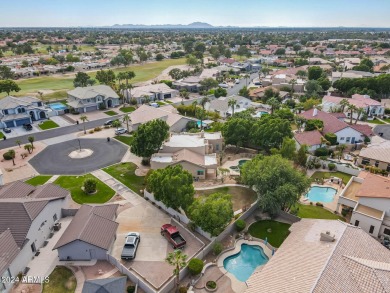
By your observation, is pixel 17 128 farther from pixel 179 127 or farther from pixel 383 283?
pixel 383 283

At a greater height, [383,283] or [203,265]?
[383,283]

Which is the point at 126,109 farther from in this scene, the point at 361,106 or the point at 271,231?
the point at 361,106

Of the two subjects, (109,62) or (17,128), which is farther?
(109,62)

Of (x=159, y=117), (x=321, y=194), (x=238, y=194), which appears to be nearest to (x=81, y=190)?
(x=238, y=194)

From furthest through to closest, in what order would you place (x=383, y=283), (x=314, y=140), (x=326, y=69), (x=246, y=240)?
(x=326, y=69) < (x=314, y=140) < (x=246, y=240) < (x=383, y=283)

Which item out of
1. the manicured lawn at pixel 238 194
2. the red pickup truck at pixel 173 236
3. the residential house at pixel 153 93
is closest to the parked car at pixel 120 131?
the residential house at pixel 153 93

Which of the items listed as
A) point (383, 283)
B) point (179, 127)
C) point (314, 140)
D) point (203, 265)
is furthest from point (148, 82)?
point (383, 283)

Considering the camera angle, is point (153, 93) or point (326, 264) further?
point (153, 93)
